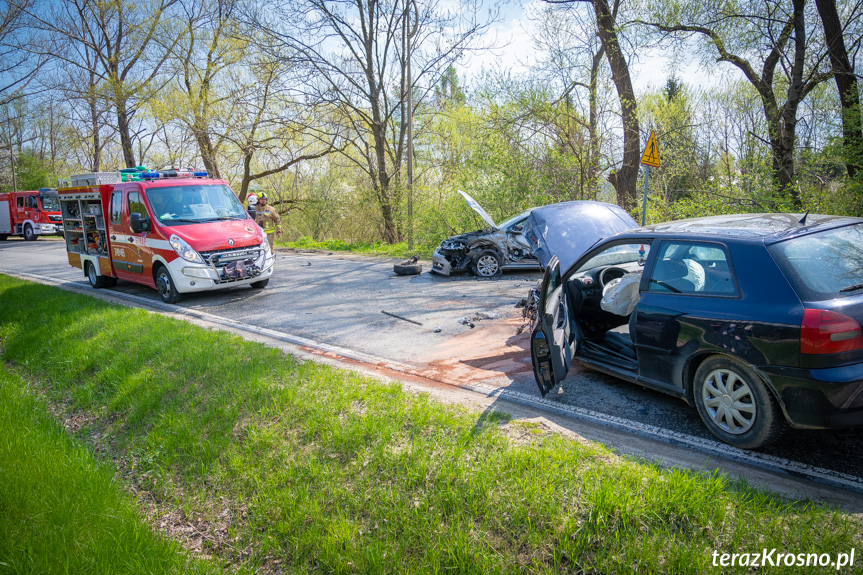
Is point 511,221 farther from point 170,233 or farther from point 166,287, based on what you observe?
point 166,287

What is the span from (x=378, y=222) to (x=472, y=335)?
17.1 m

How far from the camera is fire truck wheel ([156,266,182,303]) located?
9836mm

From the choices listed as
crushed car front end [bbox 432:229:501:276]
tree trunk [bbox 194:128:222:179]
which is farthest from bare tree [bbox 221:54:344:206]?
crushed car front end [bbox 432:229:501:276]

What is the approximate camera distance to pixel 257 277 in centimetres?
1028

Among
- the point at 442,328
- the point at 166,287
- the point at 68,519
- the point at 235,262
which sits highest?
the point at 235,262

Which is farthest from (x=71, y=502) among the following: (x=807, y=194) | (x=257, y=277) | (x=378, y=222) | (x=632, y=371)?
(x=378, y=222)

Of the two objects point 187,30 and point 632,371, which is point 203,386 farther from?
point 187,30

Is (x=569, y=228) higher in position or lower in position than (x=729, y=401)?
higher

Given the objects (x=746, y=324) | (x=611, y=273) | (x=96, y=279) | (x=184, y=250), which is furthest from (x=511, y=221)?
(x=96, y=279)

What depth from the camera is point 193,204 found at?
34.1 feet

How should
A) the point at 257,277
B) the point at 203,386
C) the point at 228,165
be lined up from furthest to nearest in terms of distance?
the point at 228,165, the point at 257,277, the point at 203,386

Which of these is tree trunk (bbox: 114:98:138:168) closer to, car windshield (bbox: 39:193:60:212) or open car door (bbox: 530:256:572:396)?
car windshield (bbox: 39:193:60:212)

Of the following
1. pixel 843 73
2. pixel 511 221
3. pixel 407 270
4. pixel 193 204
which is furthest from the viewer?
pixel 407 270

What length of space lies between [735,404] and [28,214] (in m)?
35.9
